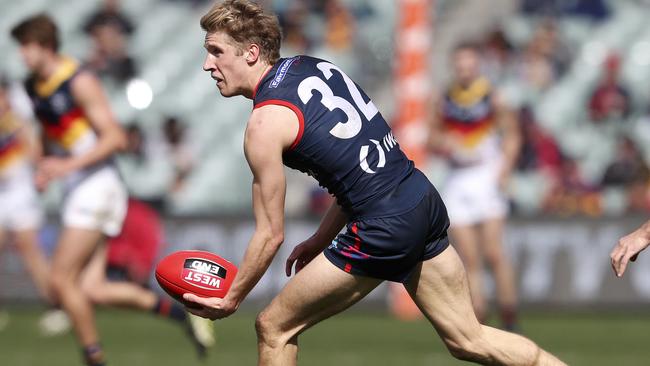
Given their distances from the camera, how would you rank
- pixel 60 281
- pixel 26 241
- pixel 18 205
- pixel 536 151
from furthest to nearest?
1. pixel 536 151
2. pixel 18 205
3. pixel 26 241
4. pixel 60 281

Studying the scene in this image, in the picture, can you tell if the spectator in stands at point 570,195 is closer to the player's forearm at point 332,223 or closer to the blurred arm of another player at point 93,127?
the blurred arm of another player at point 93,127

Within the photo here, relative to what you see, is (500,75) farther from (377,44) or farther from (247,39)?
(247,39)

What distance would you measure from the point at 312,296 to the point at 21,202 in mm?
7837

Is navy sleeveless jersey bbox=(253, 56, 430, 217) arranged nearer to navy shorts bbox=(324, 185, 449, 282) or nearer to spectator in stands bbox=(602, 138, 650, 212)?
navy shorts bbox=(324, 185, 449, 282)

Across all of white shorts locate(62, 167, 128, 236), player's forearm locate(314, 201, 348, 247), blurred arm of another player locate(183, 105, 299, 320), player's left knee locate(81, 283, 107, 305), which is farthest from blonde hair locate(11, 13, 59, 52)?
blurred arm of another player locate(183, 105, 299, 320)

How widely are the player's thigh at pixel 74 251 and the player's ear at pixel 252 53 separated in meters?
3.08

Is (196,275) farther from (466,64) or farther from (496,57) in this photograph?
(496,57)

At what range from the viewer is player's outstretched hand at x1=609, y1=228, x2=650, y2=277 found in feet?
19.6

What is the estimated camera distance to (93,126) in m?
8.99

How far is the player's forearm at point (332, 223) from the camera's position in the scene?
21.4 ft

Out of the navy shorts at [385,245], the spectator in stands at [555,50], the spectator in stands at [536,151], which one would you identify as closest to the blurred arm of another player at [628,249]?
the navy shorts at [385,245]

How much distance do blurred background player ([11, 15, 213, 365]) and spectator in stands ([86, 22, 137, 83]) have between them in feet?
A: 23.4

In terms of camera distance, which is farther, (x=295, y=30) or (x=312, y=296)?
(x=295, y=30)

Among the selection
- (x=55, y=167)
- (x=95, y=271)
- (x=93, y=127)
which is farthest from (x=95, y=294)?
(x=93, y=127)
